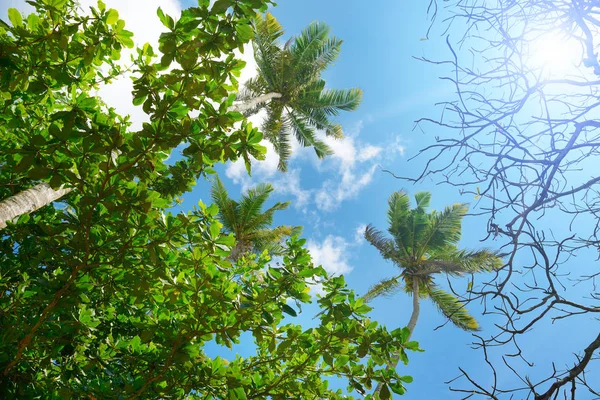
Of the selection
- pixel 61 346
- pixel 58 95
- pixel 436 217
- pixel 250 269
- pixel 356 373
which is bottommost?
pixel 61 346

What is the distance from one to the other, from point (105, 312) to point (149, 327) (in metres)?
0.76

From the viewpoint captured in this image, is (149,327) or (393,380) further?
(393,380)

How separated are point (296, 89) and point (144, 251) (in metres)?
14.9

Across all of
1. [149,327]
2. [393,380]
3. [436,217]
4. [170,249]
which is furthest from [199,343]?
[436,217]

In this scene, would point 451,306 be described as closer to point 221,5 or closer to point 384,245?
point 384,245

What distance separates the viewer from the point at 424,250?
727 inches

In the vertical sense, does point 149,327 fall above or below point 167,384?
above

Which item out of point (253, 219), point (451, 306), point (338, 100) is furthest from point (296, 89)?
point (451, 306)

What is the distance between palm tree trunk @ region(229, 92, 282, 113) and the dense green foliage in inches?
318

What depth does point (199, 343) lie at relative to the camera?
2.93 metres

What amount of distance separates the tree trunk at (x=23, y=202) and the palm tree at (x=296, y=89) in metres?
12.0

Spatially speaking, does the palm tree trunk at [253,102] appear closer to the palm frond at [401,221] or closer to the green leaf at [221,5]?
the palm frond at [401,221]

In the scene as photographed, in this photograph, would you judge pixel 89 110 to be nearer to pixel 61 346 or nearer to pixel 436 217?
Result: pixel 61 346

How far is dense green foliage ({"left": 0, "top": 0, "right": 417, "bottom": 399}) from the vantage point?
2377 mm
